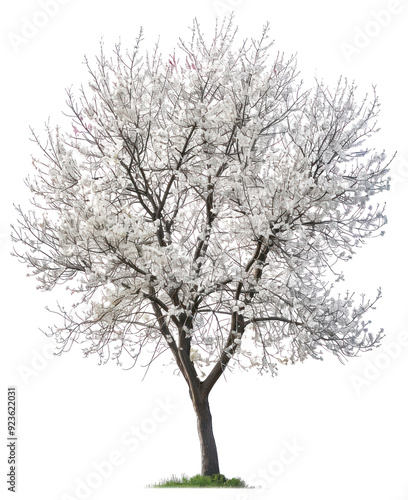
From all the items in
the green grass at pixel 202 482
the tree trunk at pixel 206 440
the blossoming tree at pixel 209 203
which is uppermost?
the blossoming tree at pixel 209 203

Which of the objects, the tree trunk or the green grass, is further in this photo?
the tree trunk

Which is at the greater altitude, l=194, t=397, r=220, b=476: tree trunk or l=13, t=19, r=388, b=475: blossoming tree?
l=13, t=19, r=388, b=475: blossoming tree

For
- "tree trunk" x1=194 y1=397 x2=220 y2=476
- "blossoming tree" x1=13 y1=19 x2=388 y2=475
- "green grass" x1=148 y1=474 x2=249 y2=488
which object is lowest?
"green grass" x1=148 y1=474 x2=249 y2=488

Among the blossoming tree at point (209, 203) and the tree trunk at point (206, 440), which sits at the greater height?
the blossoming tree at point (209, 203)

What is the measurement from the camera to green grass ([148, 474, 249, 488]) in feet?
28.1

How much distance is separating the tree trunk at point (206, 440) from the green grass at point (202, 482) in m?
0.11

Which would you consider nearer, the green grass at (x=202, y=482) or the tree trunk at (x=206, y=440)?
the green grass at (x=202, y=482)

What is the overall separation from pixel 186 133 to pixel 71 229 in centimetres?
185

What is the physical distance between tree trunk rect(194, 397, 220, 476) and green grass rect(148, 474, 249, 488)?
114 mm

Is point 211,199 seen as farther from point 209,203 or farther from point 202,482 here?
point 202,482

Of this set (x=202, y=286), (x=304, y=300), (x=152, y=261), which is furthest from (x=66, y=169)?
(x=304, y=300)

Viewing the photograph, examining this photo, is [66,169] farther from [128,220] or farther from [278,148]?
[278,148]

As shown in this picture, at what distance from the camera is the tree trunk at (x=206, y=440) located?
8.83 m

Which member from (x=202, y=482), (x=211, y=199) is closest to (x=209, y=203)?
(x=211, y=199)
